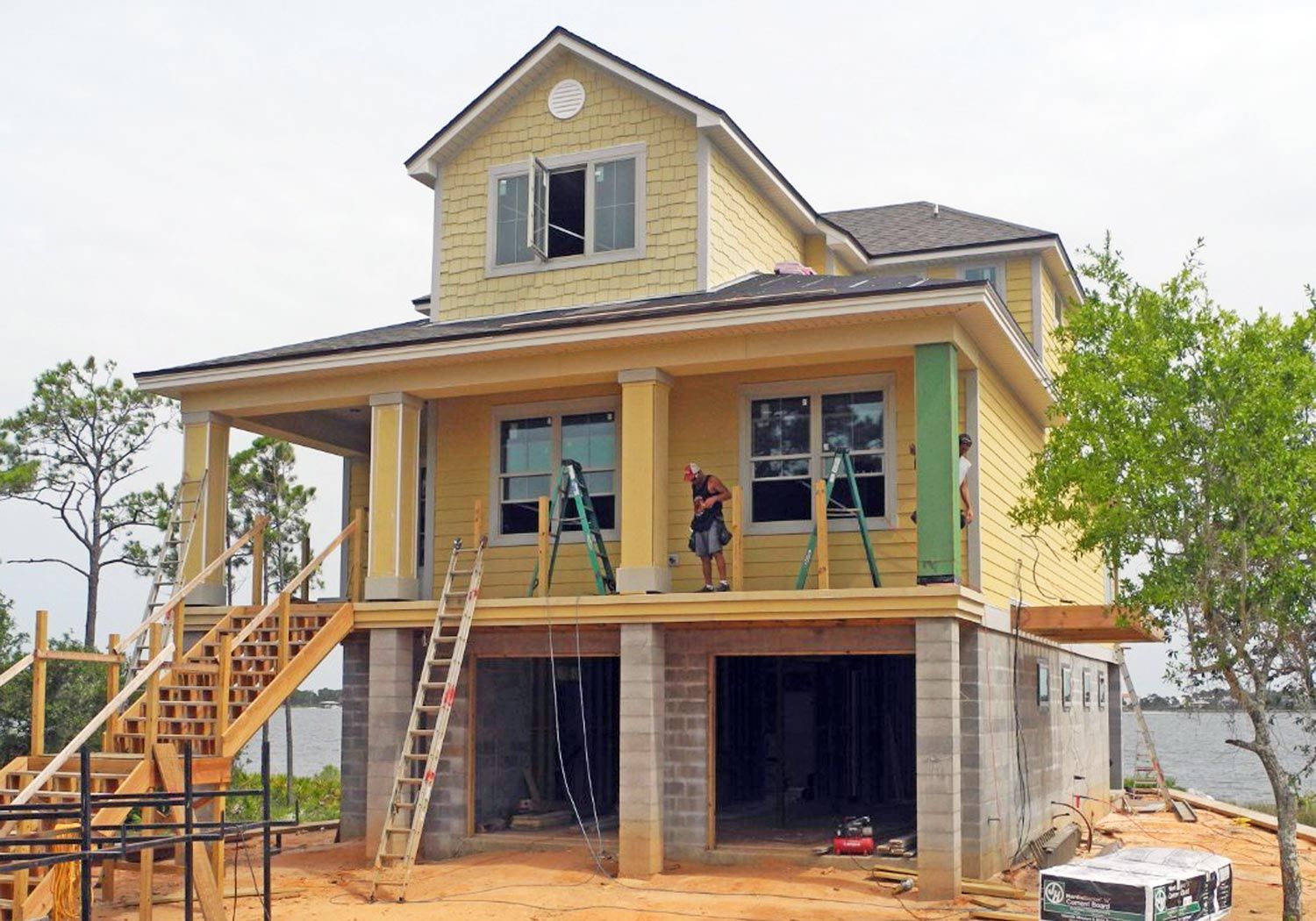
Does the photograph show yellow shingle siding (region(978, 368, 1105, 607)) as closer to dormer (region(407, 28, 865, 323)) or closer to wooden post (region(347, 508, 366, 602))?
dormer (region(407, 28, 865, 323))

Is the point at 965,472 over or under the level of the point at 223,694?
over

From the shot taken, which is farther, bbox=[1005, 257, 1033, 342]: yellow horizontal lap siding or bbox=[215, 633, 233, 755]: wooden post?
bbox=[1005, 257, 1033, 342]: yellow horizontal lap siding

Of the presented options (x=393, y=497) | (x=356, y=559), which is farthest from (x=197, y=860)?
(x=356, y=559)

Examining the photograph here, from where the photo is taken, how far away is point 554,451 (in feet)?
60.9

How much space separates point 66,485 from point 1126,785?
90.4ft

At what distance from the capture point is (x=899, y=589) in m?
14.6

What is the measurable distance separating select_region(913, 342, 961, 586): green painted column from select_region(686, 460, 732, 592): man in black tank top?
2.42 m

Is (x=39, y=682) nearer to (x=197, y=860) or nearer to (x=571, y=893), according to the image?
(x=197, y=860)

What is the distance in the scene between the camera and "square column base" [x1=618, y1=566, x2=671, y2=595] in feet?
52.5

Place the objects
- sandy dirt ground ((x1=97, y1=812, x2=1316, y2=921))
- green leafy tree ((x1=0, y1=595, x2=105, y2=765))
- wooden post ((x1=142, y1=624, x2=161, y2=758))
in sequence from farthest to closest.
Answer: green leafy tree ((x1=0, y1=595, x2=105, y2=765))
sandy dirt ground ((x1=97, y1=812, x2=1316, y2=921))
wooden post ((x1=142, y1=624, x2=161, y2=758))

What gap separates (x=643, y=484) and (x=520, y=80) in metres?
6.92

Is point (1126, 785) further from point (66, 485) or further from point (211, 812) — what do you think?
point (66, 485)

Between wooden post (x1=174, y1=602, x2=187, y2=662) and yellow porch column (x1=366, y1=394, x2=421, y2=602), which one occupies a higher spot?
yellow porch column (x1=366, y1=394, x2=421, y2=602)

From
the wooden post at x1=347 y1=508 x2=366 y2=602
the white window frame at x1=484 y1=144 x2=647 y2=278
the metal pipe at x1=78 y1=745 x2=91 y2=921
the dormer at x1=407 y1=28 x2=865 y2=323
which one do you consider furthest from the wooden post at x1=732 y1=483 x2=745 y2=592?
the metal pipe at x1=78 y1=745 x2=91 y2=921
